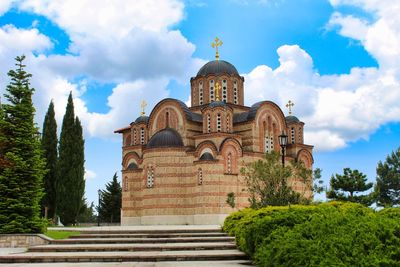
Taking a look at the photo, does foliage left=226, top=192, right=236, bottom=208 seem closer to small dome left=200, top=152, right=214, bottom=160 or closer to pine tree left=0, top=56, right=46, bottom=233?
small dome left=200, top=152, right=214, bottom=160

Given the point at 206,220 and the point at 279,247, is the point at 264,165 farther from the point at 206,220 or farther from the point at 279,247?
the point at 279,247

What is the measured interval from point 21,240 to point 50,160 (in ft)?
66.3

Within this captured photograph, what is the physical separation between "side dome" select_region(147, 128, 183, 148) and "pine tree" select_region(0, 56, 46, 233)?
1550cm

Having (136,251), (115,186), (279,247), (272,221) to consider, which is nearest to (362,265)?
(279,247)

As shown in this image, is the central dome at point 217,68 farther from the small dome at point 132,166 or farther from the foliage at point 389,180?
the foliage at point 389,180

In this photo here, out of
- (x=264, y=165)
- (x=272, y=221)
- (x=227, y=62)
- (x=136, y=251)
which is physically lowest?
(x=136, y=251)

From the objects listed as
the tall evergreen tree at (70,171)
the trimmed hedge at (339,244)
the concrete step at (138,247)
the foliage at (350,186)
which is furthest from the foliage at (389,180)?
the trimmed hedge at (339,244)

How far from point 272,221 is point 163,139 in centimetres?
2475

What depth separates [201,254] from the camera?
13781 mm

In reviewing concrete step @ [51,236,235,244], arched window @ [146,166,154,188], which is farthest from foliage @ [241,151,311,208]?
arched window @ [146,166,154,188]

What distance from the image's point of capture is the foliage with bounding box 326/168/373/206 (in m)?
36.0

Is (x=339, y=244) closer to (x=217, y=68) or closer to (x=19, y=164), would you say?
(x=19, y=164)

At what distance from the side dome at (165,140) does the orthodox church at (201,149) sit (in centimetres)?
7

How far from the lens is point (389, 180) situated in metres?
45.7
